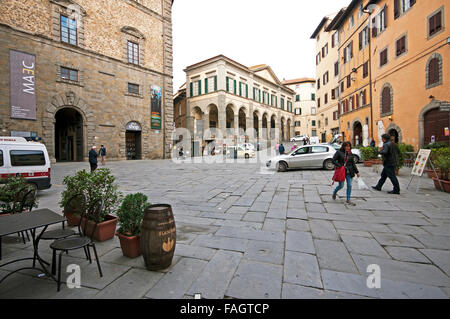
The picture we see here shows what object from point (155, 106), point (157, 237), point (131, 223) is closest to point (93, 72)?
point (155, 106)

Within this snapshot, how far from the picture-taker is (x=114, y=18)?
767 inches

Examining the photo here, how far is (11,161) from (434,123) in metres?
19.8

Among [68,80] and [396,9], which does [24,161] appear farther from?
[396,9]

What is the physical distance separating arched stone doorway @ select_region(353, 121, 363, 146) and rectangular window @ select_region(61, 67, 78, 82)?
84.6 feet

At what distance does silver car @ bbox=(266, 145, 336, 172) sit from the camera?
11.2 metres

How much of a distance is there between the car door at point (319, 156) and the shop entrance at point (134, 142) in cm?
1656

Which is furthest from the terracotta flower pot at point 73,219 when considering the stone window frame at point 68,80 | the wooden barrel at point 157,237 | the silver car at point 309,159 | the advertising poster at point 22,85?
the stone window frame at point 68,80

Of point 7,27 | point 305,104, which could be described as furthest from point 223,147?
point 305,104

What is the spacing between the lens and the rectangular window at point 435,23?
12211 millimetres

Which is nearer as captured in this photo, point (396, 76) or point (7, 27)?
point (7, 27)

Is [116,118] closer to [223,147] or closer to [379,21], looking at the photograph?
[223,147]

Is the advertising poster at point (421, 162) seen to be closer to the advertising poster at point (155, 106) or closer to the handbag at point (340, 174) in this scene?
the handbag at point (340, 174)
